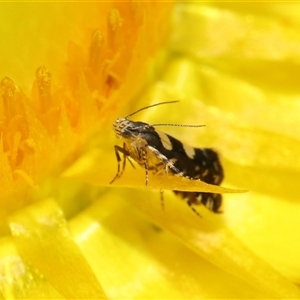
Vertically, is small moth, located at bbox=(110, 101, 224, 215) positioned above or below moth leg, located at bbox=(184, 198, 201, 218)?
above

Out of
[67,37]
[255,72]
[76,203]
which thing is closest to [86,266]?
[76,203]

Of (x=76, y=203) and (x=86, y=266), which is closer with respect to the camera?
(x=86, y=266)

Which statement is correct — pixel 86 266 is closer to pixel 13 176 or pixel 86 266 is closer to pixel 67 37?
pixel 13 176

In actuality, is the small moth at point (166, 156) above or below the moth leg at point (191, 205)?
above
